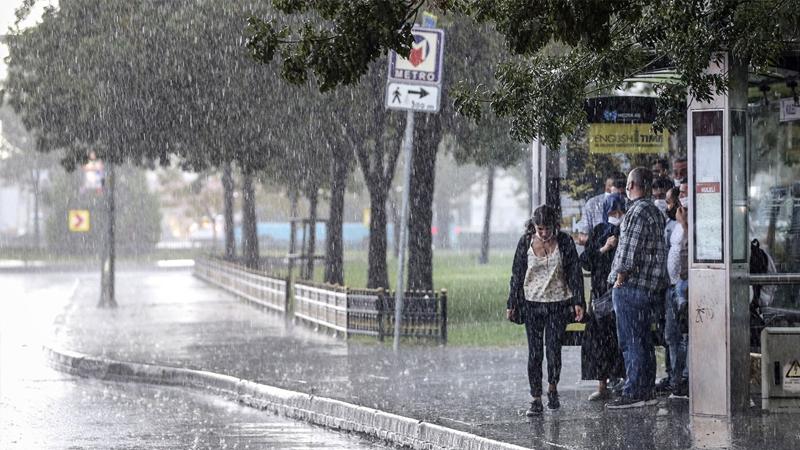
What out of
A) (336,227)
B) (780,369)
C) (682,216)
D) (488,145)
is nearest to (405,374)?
(682,216)

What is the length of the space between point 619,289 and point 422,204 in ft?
45.7

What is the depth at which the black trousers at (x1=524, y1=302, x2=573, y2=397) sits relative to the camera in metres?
11.6

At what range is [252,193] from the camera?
46719 mm

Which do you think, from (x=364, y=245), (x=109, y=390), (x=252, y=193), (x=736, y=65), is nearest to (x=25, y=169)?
(x=364, y=245)

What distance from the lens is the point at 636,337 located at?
1164cm

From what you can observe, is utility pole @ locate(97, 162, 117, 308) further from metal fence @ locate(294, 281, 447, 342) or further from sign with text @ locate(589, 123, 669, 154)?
sign with text @ locate(589, 123, 669, 154)

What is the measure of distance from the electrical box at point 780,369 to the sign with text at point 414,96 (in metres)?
6.46

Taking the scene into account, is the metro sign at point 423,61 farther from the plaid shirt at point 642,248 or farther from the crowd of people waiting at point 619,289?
the plaid shirt at point 642,248

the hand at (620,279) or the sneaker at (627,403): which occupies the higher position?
the hand at (620,279)

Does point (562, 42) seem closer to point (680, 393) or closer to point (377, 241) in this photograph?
point (680, 393)

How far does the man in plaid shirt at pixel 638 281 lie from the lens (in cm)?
1143

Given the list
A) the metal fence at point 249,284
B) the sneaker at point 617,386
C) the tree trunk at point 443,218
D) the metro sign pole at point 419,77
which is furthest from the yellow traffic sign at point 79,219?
the tree trunk at point 443,218

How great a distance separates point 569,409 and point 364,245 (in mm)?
86874

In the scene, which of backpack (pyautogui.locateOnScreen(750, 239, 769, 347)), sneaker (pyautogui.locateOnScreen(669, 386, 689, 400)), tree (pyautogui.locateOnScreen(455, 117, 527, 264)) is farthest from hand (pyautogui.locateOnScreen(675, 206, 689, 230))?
tree (pyautogui.locateOnScreen(455, 117, 527, 264))
